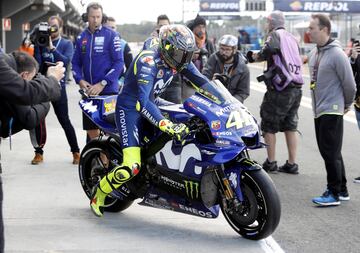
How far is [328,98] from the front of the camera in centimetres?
761

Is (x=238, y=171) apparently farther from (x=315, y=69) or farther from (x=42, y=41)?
(x=42, y=41)

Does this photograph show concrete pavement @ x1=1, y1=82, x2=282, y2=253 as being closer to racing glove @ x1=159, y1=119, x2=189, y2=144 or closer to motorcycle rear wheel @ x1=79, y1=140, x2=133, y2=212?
motorcycle rear wheel @ x1=79, y1=140, x2=133, y2=212

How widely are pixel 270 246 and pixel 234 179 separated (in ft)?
2.03

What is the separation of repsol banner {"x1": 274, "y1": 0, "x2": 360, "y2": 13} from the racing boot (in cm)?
5616

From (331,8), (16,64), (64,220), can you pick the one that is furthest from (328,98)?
(331,8)

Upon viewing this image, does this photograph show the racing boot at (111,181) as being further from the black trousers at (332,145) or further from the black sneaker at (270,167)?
the black sneaker at (270,167)

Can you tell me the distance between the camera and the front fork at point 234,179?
242 inches

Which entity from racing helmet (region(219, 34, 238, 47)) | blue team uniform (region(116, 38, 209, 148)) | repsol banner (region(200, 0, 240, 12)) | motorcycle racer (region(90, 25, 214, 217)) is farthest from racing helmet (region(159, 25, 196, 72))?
repsol banner (region(200, 0, 240, 12))

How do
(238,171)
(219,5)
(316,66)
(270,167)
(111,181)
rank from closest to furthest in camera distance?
(238,171) < (111,181) < (316,66) < (270,167) < (219,5)

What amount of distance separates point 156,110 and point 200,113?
1.21 ft

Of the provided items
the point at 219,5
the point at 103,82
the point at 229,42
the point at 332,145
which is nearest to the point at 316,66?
the point at 332,145

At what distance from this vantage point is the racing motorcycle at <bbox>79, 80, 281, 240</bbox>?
608 centimetres

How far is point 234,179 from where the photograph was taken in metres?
6.17

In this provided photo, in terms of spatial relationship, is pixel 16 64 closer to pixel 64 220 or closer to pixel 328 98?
pixel 64 220
